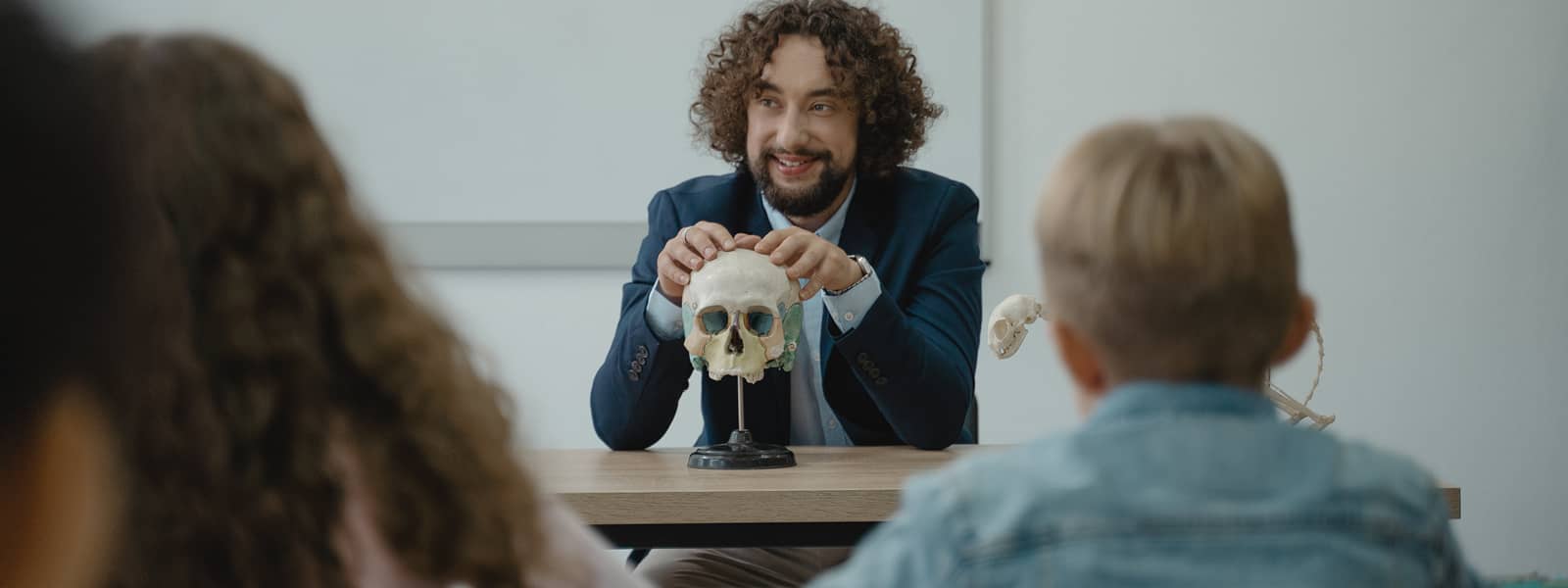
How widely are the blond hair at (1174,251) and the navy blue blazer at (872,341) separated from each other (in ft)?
4.85

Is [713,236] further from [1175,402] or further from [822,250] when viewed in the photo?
[1175,402]

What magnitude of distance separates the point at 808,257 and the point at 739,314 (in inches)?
6.3

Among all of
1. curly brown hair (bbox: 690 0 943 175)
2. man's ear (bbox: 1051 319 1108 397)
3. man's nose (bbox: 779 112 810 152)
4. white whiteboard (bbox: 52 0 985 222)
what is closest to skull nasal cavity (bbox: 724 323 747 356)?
man's nose (bbox: 779 112 810 152)

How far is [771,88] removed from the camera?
3.04m

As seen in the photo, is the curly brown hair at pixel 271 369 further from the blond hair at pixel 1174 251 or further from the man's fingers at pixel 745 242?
the man's fingers at pixel 745 242

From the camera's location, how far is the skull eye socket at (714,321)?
245 centimetres

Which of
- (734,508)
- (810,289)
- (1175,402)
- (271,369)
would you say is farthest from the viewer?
(810,289)

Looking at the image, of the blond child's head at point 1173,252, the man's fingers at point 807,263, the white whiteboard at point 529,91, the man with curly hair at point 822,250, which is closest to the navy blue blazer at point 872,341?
the man with curly hair at point 822,250

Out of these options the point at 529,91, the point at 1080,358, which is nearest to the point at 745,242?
the point at 1080,358

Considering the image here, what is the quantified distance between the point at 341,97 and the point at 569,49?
0.69 meters

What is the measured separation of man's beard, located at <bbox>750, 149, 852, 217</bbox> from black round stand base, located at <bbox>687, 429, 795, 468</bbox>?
65 cm

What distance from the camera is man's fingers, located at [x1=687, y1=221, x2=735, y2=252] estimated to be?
8.13 ft

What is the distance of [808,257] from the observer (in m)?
2.48

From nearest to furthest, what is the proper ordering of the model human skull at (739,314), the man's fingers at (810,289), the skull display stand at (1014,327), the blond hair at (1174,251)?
the blond hair at (1174,251) → the model human skull at (739,314) → the man's fingers at (810,289) → the skull display stand at (1014,327)
